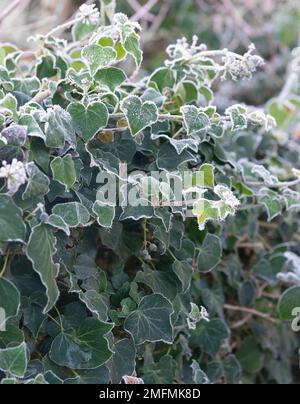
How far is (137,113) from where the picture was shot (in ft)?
2.92

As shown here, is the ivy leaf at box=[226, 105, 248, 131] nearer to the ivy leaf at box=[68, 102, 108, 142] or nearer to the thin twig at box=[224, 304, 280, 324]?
the ivy leaf at box=[68, 102, 108, 142]

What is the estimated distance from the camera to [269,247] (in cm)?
140

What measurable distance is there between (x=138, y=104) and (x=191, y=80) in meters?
0.31

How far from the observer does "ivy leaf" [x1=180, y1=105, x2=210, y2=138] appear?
0.91 meters

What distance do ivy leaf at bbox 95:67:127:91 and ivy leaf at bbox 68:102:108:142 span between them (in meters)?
0.06

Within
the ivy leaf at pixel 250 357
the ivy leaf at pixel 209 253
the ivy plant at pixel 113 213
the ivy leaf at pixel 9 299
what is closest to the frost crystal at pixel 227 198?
the ivy plant at pixel 113 213

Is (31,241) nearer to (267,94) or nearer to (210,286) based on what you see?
(210,286)

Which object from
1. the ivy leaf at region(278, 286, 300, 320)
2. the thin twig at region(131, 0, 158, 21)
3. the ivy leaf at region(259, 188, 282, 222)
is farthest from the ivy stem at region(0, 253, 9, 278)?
the thin twig at region(131, 0, 158, 21)

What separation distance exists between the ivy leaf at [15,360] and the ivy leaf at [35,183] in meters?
0.20

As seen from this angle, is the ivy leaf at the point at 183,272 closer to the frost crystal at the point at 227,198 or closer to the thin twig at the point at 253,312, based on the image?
the frost crystal at the point at 227,198

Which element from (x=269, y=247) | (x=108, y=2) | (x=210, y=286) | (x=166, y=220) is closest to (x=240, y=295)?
(x=210, y=286)

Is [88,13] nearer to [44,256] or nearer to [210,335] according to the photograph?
[44,256]

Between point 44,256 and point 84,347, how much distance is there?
0.58 feet

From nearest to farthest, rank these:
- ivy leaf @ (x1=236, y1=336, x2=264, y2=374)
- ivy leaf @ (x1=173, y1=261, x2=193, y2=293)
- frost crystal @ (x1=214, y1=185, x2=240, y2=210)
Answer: frost crystal @ (x1=214, y1=185, x2=240, y2=210) → ivy leaf @ (x1=173, y1=261, x2=193, y2=293) → ivy leaf @ (x1=236, y1=336, x2=264, y2=374)
